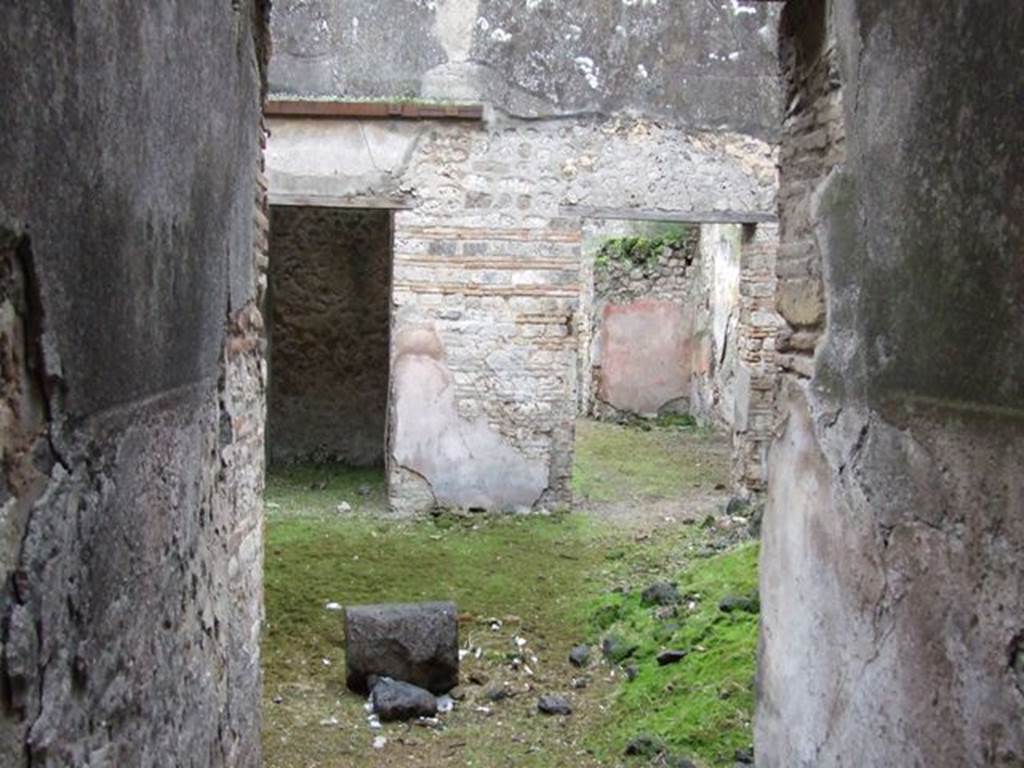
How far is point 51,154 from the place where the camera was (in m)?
1.68

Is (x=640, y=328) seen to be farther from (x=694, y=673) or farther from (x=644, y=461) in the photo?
(x=694, y=673)

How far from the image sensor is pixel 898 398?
265 centimetres

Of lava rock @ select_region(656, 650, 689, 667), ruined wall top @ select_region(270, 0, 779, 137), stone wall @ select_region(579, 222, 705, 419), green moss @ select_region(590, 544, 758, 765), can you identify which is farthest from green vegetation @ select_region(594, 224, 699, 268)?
lava rock @ select_region(656, 650, 689, 667)

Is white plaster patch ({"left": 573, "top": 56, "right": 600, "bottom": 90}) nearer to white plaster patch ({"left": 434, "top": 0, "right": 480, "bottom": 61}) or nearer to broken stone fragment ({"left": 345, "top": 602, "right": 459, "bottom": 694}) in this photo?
white plaster patch ({"left": 434, "top": 0, "right": 480, "bottom": 61})

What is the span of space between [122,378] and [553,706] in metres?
3.12

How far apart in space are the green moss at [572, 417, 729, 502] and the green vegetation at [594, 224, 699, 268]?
7.86 ft

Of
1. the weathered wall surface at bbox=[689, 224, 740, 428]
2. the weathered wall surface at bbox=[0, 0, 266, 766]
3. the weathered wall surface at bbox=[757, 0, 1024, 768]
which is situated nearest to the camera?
the weathered wall surface at bbox=[0, 0, 266, 766]

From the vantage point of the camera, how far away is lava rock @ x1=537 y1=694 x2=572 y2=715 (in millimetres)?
4773

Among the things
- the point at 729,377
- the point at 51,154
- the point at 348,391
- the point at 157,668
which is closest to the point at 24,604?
the point at 51,154

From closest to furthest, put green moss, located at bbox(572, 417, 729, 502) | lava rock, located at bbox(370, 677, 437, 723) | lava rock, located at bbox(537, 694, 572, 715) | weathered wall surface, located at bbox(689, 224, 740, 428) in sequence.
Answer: lava rock, located at bbox(370, 677, 437, 723) < lava rock, located at bbox(537, 694, 572, 715) < green moss, located at bbox(572, 417, 729, 502) < weathered wall surface, located at bbox(689, 224, 740, 428)

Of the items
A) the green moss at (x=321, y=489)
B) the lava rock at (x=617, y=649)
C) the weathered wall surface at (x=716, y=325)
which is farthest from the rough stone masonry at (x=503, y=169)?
the weathered wall surface at (x=716, y=325)

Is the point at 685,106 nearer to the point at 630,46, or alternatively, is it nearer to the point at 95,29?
the point at 630,46

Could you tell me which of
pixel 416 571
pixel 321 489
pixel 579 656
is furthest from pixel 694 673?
pixel 321 489

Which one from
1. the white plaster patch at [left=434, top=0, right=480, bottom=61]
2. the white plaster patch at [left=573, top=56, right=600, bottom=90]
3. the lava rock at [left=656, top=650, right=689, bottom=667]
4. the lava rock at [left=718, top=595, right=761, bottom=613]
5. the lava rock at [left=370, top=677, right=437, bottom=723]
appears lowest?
the lava rock at [left=370, top=677, right=437, bottom=723]
